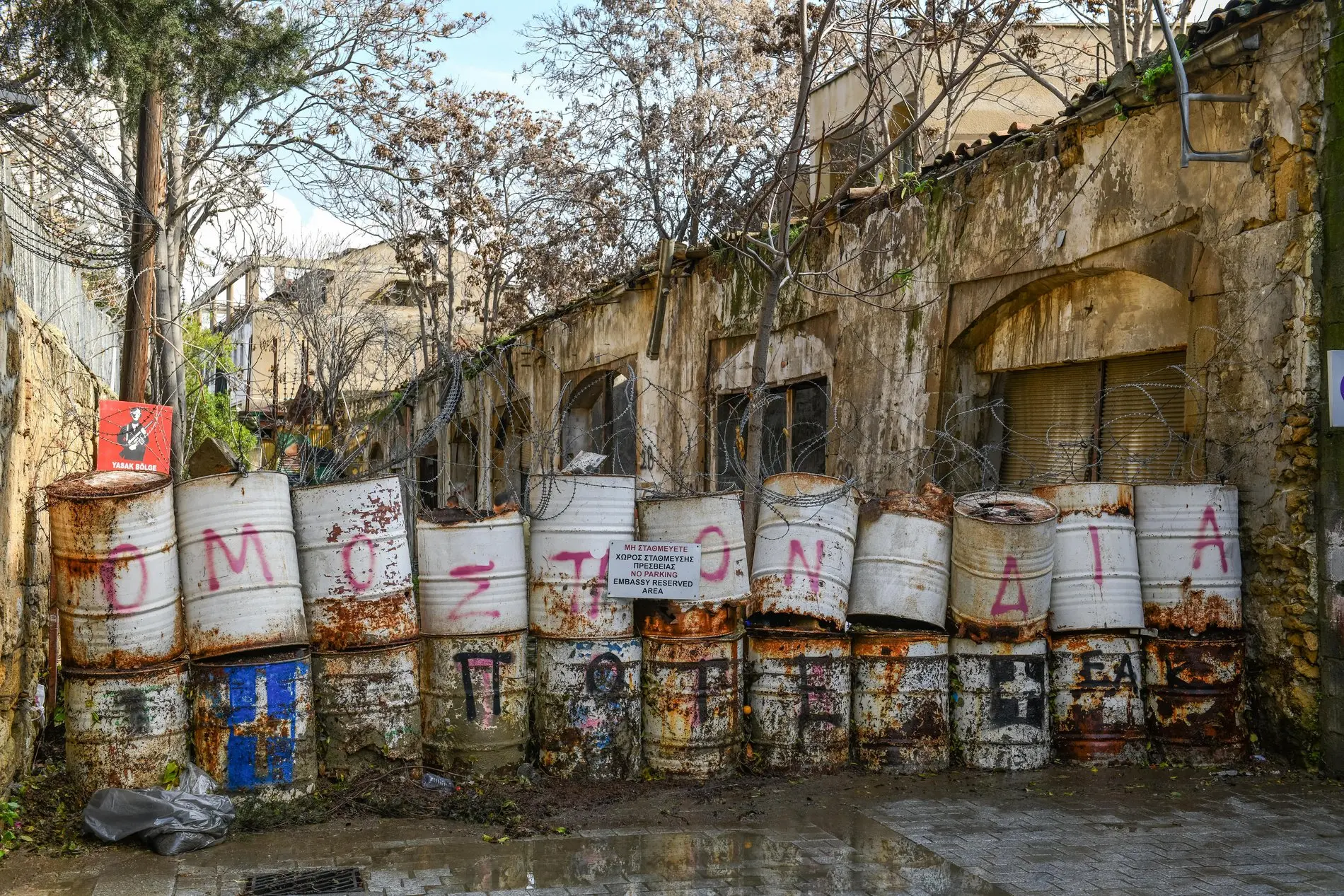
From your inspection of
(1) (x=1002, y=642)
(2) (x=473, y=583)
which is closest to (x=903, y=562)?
(1) (x=1002, y=642)

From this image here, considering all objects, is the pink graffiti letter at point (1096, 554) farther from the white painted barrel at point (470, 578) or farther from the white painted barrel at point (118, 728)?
the white painted barrel at point (118, 728)

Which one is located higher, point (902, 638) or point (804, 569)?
point (804, 569)

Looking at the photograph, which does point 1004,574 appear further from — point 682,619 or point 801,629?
point 682,619

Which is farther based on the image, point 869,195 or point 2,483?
point 869,195

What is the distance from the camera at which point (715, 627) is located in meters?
6.27

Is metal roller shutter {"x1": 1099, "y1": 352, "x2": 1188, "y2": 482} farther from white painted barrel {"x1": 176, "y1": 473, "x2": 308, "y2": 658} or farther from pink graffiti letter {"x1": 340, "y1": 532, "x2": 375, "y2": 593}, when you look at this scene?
white painted barrel {"x1": 176, "y1": 473, "x2": 308, "y2": 658}

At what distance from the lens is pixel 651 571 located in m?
6.17

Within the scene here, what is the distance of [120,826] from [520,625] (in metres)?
1.97

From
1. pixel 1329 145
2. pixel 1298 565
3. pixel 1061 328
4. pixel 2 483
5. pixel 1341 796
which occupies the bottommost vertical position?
pixel 1341 796

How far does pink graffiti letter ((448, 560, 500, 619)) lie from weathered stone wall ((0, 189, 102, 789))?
201 centimetres

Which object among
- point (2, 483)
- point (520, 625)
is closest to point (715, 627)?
point (520, 625)

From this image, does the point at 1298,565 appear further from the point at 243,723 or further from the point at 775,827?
the point at 243,723

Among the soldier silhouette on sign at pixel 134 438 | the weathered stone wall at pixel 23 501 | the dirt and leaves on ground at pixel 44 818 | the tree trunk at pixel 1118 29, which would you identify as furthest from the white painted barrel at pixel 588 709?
Result: the tree trunk at pixel 1118 29

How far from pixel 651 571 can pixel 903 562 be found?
4.57 ft
